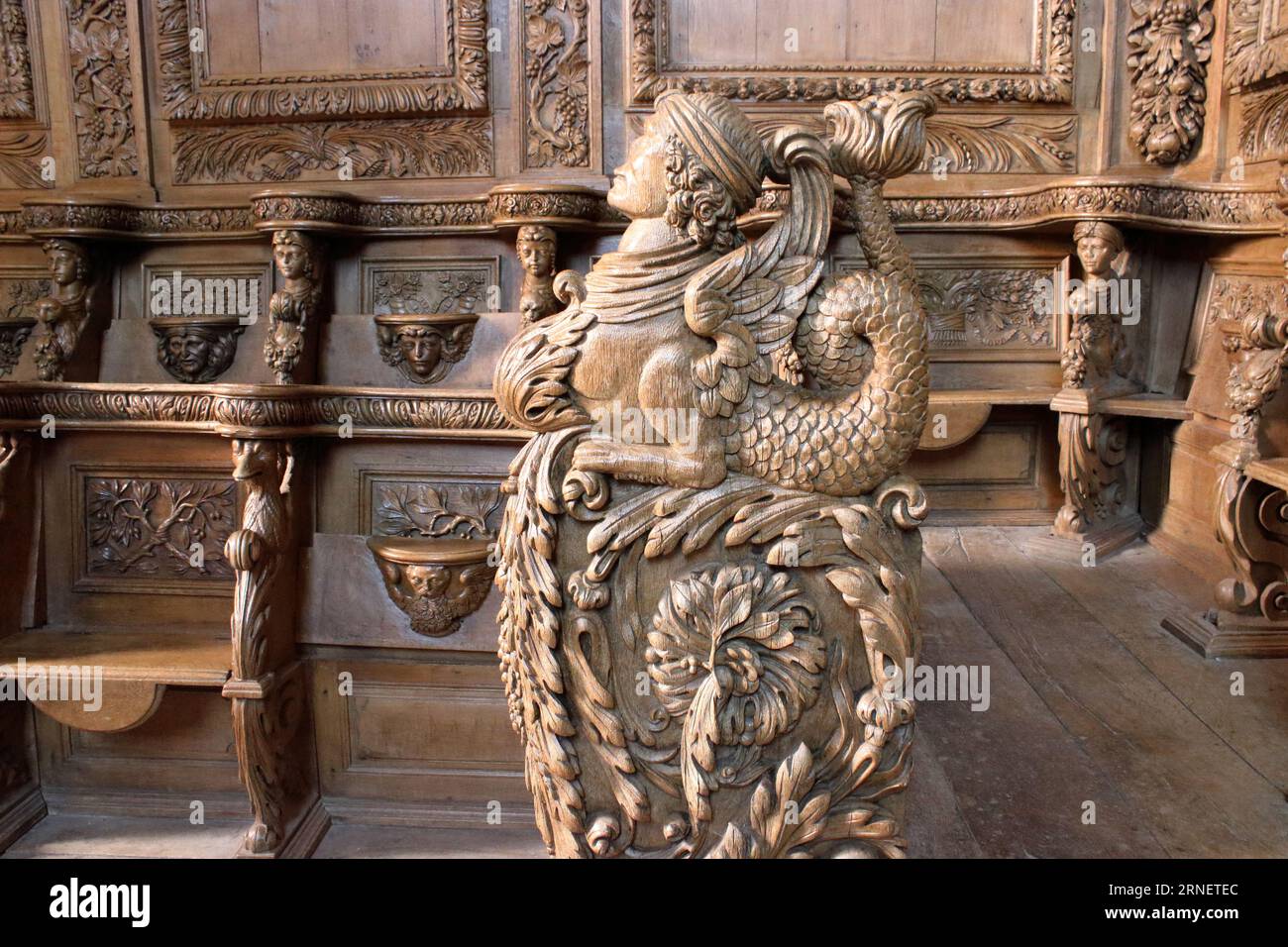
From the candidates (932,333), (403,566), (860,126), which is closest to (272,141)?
(403,566)

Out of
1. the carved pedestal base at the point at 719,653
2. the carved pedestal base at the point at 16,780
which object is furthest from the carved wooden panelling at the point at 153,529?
the carved pedestal base at the point at 719,653

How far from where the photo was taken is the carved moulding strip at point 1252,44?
2904 millimetres

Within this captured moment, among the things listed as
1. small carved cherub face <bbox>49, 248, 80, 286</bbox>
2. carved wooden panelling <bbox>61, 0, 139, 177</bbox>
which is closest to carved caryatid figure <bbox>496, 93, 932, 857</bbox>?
small carved cherub face <bbox>49, 248, 80, 286</bbox>

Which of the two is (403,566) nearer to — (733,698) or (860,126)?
(733,698)

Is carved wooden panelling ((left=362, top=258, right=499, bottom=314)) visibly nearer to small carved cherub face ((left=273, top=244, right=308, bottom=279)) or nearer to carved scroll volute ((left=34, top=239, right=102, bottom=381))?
small carved cherub face ((left=273, top=244, right=308, bottom=279))

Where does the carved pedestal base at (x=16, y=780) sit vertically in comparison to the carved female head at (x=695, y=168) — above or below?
below

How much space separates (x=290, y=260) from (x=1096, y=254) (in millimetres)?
2724

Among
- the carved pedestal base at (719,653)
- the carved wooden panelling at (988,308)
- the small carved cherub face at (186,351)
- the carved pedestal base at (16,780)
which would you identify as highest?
the carved wooden panelling at (988,308)

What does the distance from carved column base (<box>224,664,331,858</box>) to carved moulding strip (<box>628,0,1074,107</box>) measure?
236 cm

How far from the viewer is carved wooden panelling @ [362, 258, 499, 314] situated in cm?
397

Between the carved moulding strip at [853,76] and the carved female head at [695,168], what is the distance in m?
2.51

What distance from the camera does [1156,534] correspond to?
3119 millimetres

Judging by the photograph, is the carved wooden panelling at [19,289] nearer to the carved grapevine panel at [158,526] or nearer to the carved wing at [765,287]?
the carved grapevine panel at [158,526]

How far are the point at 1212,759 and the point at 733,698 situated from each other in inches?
41.1
